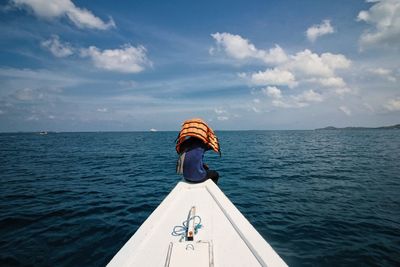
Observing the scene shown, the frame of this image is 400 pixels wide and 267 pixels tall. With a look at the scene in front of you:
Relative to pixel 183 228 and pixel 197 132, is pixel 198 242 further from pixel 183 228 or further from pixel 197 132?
pixel 197 132

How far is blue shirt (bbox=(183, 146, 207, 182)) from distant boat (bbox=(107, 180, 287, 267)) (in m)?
1.64

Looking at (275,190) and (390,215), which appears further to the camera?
(275,190)

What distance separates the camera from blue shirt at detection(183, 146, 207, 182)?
614 centimetres

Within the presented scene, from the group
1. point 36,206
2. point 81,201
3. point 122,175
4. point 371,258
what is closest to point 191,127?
point 371,258

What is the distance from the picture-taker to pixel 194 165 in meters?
6.28

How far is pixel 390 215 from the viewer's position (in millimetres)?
7949

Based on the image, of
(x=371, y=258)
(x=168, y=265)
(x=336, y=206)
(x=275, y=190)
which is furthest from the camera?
(x=275, y=190)

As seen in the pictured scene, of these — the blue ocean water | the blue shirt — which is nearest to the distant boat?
the blue shirt

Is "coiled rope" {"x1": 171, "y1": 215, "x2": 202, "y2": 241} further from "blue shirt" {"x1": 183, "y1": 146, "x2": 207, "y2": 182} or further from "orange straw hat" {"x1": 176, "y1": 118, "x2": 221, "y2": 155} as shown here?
"orange straw hat" {"x1": 176, "y1": 118, "x2": 221, "y2": 155}

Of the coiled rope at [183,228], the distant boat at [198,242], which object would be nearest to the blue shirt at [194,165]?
the distant boat at [198,242]

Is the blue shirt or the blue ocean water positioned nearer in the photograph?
the blue ocean water

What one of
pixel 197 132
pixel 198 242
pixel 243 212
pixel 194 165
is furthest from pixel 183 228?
pixel 243 212

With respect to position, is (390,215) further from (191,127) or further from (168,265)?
(168,265)

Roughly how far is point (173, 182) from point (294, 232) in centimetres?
793
